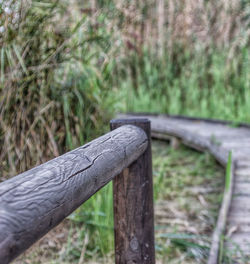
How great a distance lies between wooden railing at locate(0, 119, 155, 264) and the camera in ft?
1.88

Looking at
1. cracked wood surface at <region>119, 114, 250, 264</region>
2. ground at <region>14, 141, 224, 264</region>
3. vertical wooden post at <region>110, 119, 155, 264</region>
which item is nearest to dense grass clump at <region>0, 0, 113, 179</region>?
ground at <region>14, 141, 224, 264</region>

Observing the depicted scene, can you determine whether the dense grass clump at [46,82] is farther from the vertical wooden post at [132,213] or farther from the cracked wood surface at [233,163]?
the cracked wood surface at [233,163]

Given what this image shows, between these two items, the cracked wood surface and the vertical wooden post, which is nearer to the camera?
the vertical wooden post

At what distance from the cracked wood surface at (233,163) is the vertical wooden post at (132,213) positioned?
0.35 meters

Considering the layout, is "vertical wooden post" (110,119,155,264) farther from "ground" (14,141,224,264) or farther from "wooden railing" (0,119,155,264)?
"ground" (14,141,224,264)

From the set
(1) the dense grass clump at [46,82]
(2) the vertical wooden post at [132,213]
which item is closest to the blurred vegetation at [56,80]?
(1) the dense grass clump at [46,82]

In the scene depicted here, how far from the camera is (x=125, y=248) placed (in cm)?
128

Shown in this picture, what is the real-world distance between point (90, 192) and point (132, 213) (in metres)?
0.47

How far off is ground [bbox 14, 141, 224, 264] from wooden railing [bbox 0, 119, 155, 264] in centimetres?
52

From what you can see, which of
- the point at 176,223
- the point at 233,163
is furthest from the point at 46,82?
the point at 233,163

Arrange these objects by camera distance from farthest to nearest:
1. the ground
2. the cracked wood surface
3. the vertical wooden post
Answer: the ground
the cracked wood surface
the vertical wooden post

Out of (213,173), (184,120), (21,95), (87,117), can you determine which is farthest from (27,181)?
(184,120)

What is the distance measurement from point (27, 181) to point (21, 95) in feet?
3.87

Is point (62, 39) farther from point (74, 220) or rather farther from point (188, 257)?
point (188, 257)
